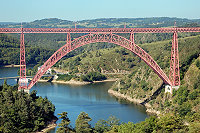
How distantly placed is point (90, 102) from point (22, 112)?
15996 millimetres

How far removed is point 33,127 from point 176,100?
18.3m

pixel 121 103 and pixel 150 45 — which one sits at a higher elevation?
pixel 150 45

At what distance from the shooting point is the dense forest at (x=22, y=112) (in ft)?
144

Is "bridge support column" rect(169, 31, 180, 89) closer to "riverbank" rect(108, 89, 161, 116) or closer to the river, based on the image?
"riverbank" rect(108, 89, 161, 116)

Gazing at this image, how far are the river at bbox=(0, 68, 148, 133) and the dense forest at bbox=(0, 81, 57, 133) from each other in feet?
8.43

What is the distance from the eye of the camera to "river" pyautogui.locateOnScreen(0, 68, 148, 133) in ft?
166

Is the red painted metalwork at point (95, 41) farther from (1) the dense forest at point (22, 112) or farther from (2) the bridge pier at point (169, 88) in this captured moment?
(1) the dense forest at point (22, 112)

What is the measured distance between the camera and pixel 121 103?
192ft

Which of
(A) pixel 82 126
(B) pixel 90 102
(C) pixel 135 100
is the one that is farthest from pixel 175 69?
(A) pixel 82 126

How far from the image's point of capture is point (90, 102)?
59406mm

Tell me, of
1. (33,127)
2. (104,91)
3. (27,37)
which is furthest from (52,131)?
(27,37)

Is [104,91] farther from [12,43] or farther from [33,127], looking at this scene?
[12,43]

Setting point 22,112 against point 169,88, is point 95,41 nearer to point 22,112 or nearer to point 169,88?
point 169,88

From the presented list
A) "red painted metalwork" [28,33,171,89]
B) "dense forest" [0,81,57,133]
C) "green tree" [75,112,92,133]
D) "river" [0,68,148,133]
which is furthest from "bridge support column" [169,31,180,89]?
"dense forest" [0,81,57,133]
